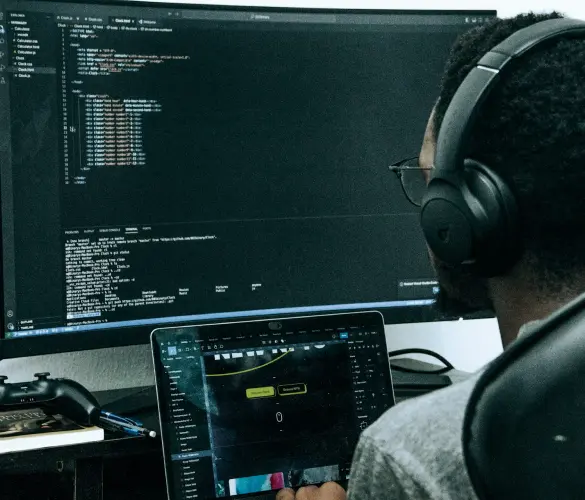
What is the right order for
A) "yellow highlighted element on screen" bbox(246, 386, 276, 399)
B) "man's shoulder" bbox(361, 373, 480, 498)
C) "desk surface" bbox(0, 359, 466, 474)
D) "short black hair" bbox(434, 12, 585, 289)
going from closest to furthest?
"man's shoulder" bbox(361, 373, 480, 498)
"short black hair" bbox(434, 12, 585, 289)
"desk surface" bbox(0, 359, 466, 474)
"yellow highlighted element on screen" bbox(246, 386, 276, 399)

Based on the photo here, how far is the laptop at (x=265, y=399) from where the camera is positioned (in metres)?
1.02

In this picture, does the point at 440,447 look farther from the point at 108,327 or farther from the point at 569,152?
the point at 108,327

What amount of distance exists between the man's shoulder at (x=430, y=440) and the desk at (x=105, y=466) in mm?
531

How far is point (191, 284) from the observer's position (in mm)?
1201

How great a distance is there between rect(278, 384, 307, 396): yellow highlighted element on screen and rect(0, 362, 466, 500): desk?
0.50 ft

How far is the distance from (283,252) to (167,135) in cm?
22

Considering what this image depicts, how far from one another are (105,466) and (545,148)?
2.48 feet

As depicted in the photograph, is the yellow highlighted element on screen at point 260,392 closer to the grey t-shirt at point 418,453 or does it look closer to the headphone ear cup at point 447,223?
the headphone ear cup at point 447,223

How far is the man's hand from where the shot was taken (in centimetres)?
98

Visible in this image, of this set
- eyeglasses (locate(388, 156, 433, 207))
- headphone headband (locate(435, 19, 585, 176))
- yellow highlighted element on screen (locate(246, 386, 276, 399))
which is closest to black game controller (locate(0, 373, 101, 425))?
yellow highlighted element on screen (locate(246, 386, 276, 399))

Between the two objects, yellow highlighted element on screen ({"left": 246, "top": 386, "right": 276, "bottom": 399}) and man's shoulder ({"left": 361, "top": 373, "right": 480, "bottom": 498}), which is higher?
yellow highlighted element on screen ({"left": 246, "top": 386, "right": 276, "bottom": 399})

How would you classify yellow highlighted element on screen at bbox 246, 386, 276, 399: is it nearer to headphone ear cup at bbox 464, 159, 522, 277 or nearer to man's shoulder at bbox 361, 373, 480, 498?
headphone ear cup at bbox 464, 159, 522, 277

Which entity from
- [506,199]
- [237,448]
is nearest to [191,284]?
[237,448]

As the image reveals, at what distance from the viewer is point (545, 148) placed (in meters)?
0.69
